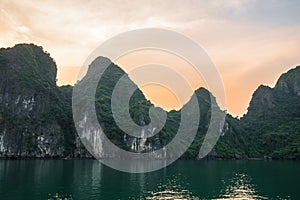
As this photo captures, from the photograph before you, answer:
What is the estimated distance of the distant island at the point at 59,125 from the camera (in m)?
127

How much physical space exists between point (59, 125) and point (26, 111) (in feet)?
48.4

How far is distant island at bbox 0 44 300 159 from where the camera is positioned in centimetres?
12700

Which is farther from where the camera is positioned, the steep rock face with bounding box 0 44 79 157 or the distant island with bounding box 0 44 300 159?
the distant island with bounding box 0 44 300 159

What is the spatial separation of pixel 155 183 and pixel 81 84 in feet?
397

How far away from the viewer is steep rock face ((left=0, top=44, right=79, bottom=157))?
124 m

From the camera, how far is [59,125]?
456 ft

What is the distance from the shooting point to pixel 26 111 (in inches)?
5157

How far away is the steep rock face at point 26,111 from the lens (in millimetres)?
123750

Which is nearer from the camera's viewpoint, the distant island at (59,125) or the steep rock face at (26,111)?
the steep rock face at (26,111)

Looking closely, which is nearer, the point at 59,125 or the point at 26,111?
the point at 26,111

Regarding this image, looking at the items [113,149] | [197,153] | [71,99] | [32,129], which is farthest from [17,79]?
[197,153]

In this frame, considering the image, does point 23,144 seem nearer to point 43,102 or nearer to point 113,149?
point 43,102

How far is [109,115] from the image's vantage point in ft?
510

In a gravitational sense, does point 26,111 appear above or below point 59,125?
above
